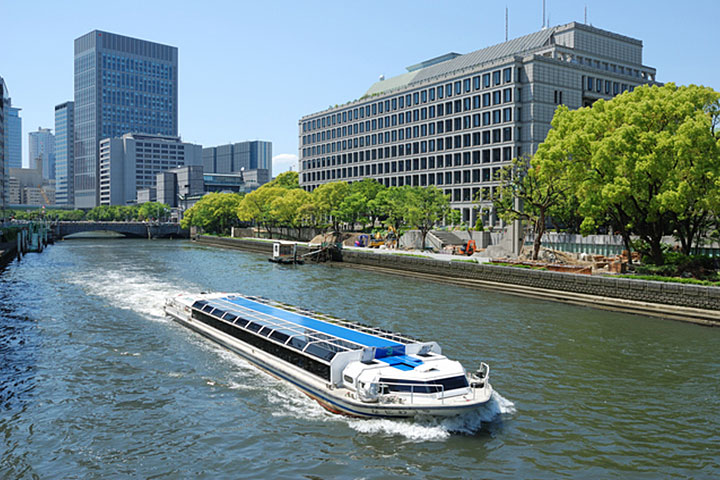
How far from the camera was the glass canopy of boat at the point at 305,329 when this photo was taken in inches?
1038

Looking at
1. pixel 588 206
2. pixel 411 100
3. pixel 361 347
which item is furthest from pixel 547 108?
pixel 361 347

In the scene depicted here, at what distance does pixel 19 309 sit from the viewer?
156 ft

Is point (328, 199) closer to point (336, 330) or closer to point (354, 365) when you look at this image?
point (336, 330)

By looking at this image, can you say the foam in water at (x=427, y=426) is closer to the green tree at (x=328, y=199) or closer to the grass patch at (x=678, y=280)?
the grass patch at (x=678, y=280)

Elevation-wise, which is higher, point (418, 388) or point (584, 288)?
point (584, 288)

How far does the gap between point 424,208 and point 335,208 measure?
1447 inches

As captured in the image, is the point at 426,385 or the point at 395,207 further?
the point at 395,207

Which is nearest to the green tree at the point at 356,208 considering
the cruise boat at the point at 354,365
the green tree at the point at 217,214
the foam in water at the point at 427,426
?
the green tree at the point at 217,214

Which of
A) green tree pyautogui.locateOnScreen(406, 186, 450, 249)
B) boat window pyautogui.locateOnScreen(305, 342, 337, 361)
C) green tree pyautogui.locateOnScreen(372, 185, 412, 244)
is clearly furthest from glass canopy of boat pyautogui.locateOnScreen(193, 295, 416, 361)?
green tree pyautogui.locateOnScreen(372, 185, 412, 244)

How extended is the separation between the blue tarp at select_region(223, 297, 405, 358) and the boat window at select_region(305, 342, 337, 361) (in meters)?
1.29

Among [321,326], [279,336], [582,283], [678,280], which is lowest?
[279,336]

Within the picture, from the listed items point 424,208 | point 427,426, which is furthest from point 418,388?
point 424,208

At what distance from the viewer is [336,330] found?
99.1 feet

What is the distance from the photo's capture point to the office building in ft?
374
